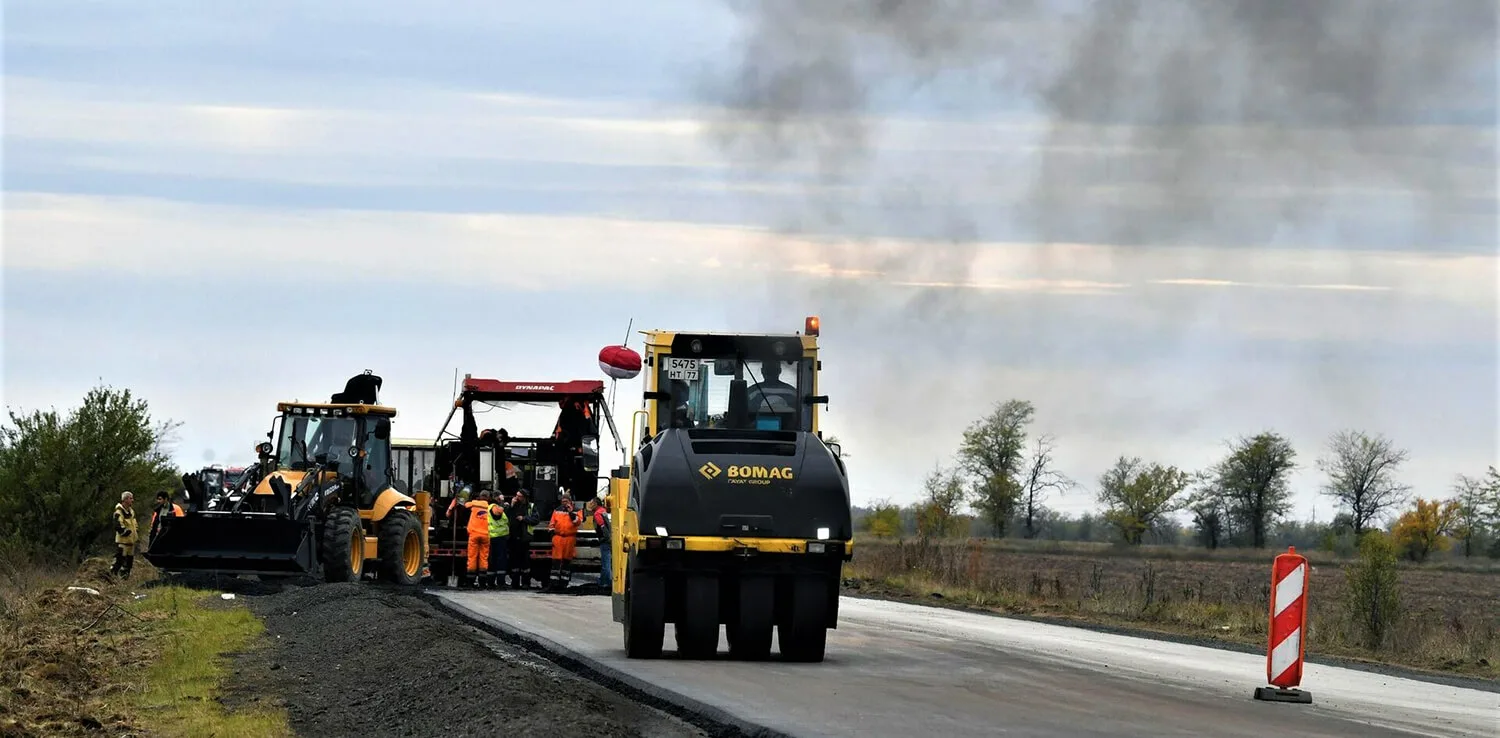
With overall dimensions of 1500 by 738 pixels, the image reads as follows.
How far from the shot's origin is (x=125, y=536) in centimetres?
3569

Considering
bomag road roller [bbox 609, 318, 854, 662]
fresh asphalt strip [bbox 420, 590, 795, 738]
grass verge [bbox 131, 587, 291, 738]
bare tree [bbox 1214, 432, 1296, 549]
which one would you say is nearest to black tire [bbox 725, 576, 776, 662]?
bomag road roller [bbox 609, 318, 854, 662]

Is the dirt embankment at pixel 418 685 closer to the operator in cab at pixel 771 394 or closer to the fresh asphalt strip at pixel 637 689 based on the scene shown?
the fresh asphalt strip at pixel 637 689

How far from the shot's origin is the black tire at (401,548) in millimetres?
34281

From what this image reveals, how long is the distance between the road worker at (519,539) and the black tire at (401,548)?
1.79 metres

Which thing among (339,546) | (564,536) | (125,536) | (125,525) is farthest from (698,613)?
(125,536)

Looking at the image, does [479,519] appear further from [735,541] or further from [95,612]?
[735,541]

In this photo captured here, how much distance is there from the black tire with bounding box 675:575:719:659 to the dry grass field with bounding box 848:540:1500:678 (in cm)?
924

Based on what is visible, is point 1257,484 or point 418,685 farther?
point 1257,484

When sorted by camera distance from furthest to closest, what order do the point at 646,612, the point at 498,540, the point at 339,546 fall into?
the point at 498,540 < the point at 339,546 < the point at 646,612

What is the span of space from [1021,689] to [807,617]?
115 inches

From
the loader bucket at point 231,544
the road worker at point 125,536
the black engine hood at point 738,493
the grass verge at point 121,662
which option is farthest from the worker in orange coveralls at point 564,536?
the black engine hood at point 738,493

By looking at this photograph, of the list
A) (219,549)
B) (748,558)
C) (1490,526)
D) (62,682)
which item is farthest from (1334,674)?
(1490,526)

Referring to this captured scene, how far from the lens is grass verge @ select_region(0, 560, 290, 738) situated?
47.4 feet

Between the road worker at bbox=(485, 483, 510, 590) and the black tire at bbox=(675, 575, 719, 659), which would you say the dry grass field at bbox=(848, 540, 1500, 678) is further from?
the black tire at bbox=(675, 575, 719, 659)
